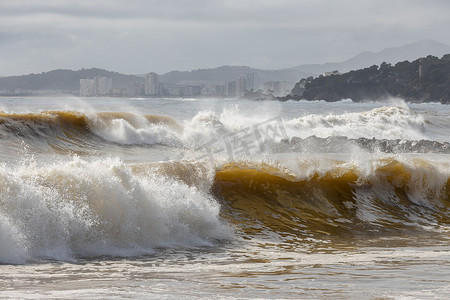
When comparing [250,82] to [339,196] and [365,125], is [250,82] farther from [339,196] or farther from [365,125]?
[339,196]

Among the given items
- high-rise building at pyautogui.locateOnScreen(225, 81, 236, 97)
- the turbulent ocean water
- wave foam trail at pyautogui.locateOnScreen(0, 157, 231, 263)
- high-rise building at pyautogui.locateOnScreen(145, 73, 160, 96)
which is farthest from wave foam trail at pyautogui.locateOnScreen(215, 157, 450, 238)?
high-rise building at pyautogui.locateOnScreen(225, 81, 236, 97)

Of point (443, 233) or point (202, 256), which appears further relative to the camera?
point (443, 233)

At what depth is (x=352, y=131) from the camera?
1484 inches

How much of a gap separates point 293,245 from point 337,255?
1.16m

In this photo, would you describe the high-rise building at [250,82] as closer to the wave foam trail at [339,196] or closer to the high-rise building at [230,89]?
the high-rise building at [230,89]

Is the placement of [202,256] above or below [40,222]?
below

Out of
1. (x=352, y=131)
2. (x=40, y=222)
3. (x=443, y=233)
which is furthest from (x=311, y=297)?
(x=352, y=131)

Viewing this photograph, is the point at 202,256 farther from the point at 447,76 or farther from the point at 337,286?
the point at 447,76

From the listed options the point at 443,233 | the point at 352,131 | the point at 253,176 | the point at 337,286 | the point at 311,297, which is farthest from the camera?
the point at 352,131

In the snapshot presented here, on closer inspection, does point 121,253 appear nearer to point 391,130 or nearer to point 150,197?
Answer: point 150,197

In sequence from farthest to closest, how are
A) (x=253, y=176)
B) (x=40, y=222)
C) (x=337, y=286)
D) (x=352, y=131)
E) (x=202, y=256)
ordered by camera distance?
(x=352, y=131)
(x=253, y=176)
(x=202, y=256)
(x=40, y=222)
(x=337, y=286)

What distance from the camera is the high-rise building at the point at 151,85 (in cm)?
11506

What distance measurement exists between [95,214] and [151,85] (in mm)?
108694

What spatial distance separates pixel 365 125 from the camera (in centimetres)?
3953
